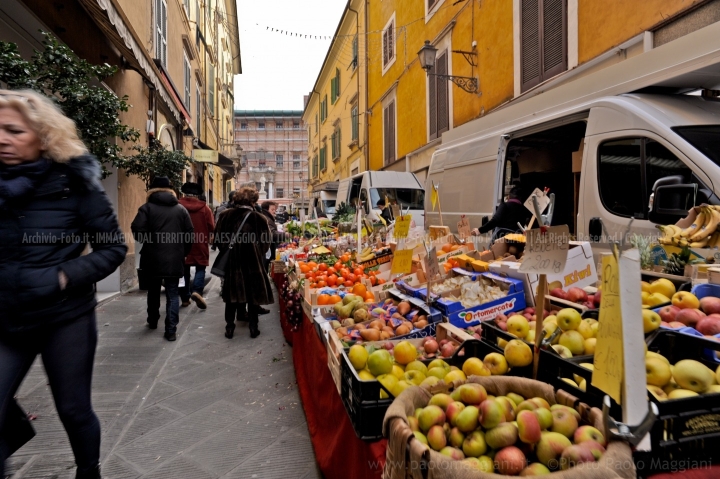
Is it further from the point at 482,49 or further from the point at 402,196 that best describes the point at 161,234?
the point at 402,196

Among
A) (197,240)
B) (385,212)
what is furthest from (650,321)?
(385,212)

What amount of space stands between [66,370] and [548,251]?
82.5 inches

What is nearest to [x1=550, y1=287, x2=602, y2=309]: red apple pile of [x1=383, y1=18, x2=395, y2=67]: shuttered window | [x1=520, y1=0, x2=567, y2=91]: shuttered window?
[x1=520, y1=0, x2=567, y2=91]: shuttered window

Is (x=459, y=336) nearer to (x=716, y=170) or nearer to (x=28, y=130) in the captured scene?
(x=28, y=130)

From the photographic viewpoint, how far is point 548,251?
165cm

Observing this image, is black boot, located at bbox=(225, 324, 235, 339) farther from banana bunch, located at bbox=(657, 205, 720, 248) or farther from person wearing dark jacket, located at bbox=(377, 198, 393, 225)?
person wearing dark jacket, located at bbox=(377, 198, 393, 225)

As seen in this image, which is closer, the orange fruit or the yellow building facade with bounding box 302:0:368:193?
the orange fruit

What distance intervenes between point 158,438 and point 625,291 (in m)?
2.93

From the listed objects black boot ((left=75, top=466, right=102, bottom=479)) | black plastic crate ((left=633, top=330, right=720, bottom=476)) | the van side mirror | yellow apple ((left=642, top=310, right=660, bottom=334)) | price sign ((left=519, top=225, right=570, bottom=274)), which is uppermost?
the van side mirror

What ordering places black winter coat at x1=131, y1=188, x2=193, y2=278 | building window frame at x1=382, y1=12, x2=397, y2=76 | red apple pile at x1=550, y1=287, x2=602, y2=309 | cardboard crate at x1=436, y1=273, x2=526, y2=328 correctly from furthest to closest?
building window frame at x1=382, y1=12, x2=397, y2=76, black winter coat at x1=131, y1=188, x2=193, y2=278, cardboard crate at x1=436, y1=273, x2=526, y2=328, red apple pile at x1=550, y1=287, x2=602, y2=309

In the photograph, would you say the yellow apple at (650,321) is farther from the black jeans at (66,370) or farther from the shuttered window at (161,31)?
the shuttered window at (161,31)

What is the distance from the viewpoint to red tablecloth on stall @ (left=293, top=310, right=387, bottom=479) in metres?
1.66

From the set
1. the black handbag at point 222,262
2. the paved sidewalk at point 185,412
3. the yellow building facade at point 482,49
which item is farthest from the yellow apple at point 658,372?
the yellow building facade at point 482,49

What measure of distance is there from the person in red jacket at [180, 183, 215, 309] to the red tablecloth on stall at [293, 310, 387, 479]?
11.8 ft
